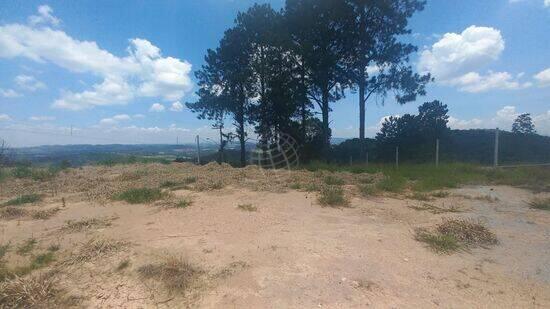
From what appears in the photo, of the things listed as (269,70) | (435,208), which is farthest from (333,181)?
(269,70)

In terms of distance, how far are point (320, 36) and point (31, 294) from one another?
1396cm

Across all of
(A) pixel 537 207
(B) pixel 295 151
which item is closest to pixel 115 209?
(A) pixel 537 207

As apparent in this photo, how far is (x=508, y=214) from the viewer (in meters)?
5.09

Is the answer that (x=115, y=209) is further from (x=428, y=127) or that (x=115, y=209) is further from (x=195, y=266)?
(x=428, y=127)

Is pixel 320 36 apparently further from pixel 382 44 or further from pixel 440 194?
pixel 440 194

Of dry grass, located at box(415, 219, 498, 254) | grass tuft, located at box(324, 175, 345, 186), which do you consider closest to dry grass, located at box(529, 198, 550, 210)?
dry grass, located at box(415, 219, 498, 254)

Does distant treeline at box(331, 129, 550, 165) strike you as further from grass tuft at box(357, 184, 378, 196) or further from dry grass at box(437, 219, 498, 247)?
dry grass at box(437, 219, 498, 247)

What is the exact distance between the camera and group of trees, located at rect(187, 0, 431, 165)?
14227mm

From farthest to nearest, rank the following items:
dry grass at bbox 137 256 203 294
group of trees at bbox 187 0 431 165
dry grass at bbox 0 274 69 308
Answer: group of trees at bbox 187 0 431 165, dry grass at bbox 137 256 203 294, dry grass at bbox 0 274 69 308

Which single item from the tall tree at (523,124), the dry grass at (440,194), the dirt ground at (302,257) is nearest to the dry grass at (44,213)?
the dirt ground at (302,257)

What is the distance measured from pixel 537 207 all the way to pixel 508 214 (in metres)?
0.77

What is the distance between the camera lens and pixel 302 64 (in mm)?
15930

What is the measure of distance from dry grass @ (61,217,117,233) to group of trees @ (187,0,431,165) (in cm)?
1160

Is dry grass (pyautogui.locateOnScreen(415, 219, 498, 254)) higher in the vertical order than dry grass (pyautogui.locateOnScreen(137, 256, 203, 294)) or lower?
higher
